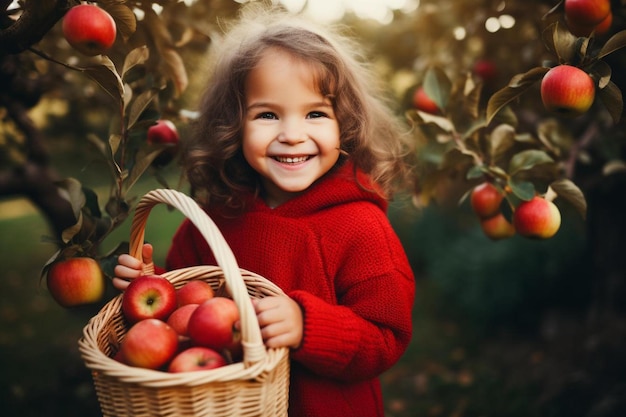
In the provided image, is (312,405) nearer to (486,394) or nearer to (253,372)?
(253,372)

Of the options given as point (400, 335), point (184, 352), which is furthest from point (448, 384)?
point (184, 352)

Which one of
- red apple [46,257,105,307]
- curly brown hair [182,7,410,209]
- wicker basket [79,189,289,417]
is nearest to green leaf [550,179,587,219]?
curly brown hair [182,7,410,209]

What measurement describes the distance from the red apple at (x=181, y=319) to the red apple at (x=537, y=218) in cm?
98

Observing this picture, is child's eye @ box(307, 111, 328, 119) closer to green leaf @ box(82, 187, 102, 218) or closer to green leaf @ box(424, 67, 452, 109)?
green leaf @ box(424, 67, 452, 109)

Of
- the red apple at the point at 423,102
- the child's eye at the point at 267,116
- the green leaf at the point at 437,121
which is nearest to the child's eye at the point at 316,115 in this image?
the child's eye at the point at 267,116

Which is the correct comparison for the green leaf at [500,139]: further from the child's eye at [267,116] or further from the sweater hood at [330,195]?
the child's eye at [267,116]

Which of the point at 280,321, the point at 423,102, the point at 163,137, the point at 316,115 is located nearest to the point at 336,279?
the point at 280,321

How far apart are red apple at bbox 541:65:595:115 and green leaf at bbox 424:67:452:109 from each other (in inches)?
18.4

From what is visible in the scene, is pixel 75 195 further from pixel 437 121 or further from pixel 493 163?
pixel 493 163

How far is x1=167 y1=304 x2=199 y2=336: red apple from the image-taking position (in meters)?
1.32

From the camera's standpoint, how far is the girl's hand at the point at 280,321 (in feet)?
3.89

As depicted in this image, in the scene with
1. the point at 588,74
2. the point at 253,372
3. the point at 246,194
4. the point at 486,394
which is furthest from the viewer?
the point at 486,394

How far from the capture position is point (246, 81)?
162 cm

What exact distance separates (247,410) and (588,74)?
119 cm
